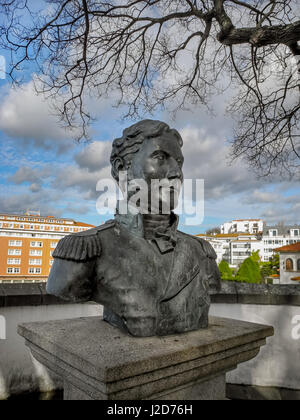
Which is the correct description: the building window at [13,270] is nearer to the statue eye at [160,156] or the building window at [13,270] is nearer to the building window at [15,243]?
the building window at [15,243]

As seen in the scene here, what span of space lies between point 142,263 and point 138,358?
2.05ft

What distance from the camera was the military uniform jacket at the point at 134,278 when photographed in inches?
70.6

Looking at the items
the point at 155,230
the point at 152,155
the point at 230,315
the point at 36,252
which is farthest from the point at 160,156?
the point at 36,252

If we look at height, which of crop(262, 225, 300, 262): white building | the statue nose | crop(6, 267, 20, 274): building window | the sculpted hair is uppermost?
crop(262, 225, 300, 262): white building

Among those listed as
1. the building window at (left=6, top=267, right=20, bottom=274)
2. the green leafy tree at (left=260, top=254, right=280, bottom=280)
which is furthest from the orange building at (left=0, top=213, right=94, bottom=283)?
the green leafy tree at (left=260, top=254, right=280, bottom=280)

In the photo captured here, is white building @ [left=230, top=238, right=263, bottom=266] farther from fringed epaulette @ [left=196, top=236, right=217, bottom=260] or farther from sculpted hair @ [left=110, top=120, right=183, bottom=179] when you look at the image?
sculpted hair @ [left=110, top=120, right=183, bottom=179]

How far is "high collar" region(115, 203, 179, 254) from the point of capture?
1.99 meters

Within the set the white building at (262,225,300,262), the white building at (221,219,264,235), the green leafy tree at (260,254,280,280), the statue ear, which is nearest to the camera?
the statue ear

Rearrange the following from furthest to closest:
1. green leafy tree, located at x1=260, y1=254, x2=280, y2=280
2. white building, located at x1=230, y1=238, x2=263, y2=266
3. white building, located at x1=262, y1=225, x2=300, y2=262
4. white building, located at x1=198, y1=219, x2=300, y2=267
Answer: white building, located at x1=230, y1=238, x2=263, y2=266
white building, located at x1=198, y1=219, x2=300, y2=267
white building, located at x1=262, y1=225, x2=300, y2=262
green leafy tree, located at x1=260, y1=254, x2=280, y2=280

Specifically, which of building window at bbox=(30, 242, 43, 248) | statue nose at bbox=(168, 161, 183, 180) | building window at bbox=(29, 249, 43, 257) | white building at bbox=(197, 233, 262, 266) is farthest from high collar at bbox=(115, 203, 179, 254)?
white building at bbox=(197, 233, 262, 266)

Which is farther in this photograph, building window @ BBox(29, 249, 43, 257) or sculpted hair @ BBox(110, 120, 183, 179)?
building window @ BBox(29, 249, 43, 257)

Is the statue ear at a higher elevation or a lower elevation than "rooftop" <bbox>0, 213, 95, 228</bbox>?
lower

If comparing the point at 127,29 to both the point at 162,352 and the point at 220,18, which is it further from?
the point at 162,352

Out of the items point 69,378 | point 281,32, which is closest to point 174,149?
point 69,378
